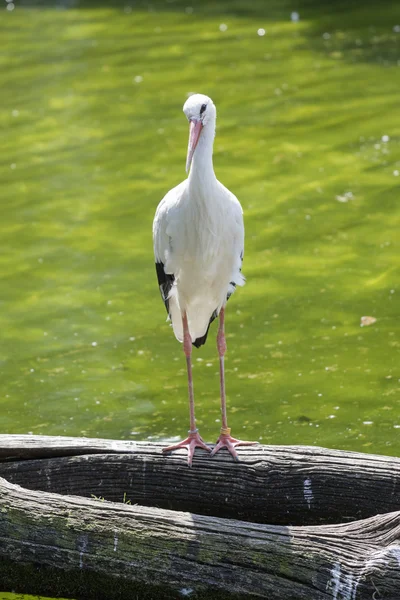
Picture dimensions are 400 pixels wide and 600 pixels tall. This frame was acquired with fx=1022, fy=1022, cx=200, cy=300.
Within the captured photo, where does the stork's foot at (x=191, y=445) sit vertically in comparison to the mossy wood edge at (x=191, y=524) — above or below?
above

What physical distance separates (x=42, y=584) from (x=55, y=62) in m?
12.0

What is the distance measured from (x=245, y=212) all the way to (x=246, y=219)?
153 mm

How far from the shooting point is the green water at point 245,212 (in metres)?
6.61

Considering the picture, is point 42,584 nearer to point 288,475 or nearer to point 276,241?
point 288,475

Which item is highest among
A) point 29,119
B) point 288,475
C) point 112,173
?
point 29,119

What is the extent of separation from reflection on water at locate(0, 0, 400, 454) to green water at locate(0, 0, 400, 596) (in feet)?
0.07

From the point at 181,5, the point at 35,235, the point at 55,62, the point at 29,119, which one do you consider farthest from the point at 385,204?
the point at 181,5

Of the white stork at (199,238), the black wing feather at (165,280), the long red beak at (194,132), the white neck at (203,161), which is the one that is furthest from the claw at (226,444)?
the long red beak at (194,132)

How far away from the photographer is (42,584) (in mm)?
4168


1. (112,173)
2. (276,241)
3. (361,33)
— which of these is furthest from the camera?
(361,33)

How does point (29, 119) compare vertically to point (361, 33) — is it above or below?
below

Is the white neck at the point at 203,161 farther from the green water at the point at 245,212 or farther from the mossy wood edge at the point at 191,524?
the green water at the point at 245,212

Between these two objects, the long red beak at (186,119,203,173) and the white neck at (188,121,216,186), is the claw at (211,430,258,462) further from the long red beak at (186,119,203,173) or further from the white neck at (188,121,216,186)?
the long red beak at (186,119,203,173)

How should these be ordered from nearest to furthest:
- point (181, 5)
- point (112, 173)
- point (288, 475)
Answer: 1. point (288, 475)
2. point (112, 173)
3. point (181, 5)
